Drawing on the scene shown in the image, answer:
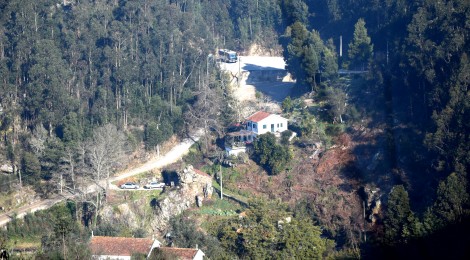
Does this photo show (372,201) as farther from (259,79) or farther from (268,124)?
(259,79)

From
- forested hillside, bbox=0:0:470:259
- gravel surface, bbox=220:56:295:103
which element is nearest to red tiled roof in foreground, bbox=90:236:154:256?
forested hillside, bbox=0:0:470:259

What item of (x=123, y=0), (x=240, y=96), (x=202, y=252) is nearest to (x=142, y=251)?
(x=202, y=252)

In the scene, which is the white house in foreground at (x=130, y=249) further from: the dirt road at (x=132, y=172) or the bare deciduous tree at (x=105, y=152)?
the bare deciduous tree at (x=105, y=152)

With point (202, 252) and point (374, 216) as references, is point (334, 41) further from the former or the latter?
point (202, 252)

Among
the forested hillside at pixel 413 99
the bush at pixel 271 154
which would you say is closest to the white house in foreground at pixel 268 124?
the bush at pixel 271 154

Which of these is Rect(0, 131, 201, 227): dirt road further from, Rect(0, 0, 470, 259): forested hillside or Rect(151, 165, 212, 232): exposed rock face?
Rect(151, 165, 212, 232): exposed rock face
